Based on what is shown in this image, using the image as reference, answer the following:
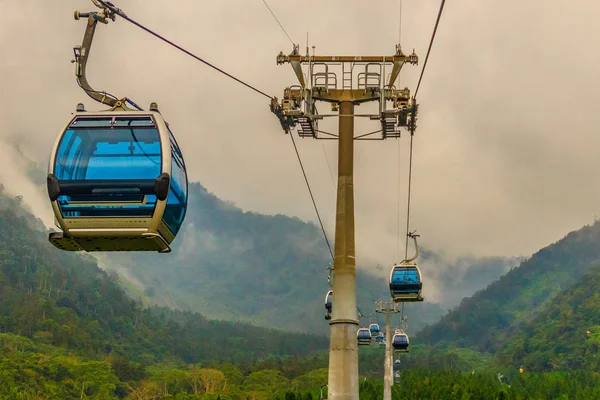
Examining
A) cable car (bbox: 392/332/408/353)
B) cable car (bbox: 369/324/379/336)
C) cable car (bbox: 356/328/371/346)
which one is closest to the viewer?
cable car (bbox: 356/328/371/346)

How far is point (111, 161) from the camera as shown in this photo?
991cm

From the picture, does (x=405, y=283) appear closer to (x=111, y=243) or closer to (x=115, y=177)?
(x=111, y=243)

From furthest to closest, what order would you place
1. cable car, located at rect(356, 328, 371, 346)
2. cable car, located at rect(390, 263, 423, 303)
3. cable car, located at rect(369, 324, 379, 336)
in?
cable car, located at rect(369, 324, 379, 336), cable car, located at rect(356, 328, 371, 346), cable car, located at rect(390, 263, 423, 303)

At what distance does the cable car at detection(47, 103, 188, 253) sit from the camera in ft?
31.4

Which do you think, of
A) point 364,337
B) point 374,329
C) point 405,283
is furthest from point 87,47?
point 374,329

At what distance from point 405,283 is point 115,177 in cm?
2065

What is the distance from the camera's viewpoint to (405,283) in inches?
1152

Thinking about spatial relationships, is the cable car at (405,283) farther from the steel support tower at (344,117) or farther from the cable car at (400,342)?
the cable car at (400,342)

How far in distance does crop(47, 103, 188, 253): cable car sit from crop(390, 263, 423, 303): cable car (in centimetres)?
1995

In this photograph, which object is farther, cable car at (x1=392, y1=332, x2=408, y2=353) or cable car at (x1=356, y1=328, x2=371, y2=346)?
cable car at (x1=392, y1=332, x2=408, y2=353)

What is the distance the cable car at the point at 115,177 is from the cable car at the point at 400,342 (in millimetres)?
49007

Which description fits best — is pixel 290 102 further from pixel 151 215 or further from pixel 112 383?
pixel 112 383

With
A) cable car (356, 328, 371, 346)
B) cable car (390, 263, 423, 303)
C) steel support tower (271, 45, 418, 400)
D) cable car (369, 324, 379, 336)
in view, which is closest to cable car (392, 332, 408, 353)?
cable car (369, 324, 379, 336)

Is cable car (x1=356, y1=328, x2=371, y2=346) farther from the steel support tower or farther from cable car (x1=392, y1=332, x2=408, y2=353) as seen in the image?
the steel support tower
